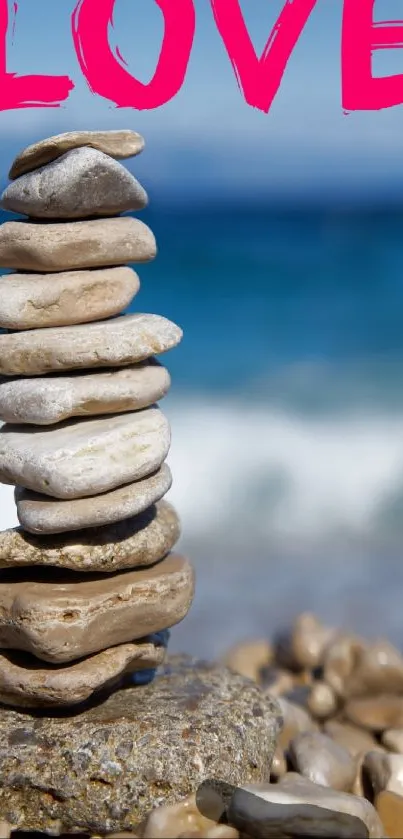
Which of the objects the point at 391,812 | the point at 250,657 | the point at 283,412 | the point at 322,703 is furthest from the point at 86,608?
the point at 283,412

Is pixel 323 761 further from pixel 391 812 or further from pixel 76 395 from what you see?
pixel 76 395

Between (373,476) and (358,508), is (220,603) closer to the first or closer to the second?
(358,508)

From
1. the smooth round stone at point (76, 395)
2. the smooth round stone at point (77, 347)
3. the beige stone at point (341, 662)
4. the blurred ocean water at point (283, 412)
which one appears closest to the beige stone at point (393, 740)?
the beige stone at point (341, 662)

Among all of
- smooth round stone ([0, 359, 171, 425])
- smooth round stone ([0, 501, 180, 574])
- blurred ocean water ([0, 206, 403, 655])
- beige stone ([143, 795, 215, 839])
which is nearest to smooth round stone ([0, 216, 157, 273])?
smooth round stone ([0, 359, 171, 425])

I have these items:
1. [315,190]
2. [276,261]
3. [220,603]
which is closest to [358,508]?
[220,603]

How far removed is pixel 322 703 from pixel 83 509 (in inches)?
82.1

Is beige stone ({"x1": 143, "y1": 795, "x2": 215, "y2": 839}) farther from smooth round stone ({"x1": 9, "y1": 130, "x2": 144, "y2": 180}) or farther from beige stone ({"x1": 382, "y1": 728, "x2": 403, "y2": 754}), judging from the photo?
smooth round stone ({"x1": 9, "y1": 130, "x2": 144, "y2": 180})

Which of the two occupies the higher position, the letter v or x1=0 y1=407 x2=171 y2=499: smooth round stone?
the letter v

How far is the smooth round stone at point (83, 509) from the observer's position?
3875mm

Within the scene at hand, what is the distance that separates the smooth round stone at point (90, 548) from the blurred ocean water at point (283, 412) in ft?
6.41

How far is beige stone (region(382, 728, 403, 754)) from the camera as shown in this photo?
4688 millimetres

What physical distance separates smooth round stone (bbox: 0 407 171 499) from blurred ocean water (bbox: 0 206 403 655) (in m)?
2.29

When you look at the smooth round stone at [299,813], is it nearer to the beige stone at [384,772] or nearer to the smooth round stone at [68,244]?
the beige stone at [384,772]

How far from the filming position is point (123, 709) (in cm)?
418
